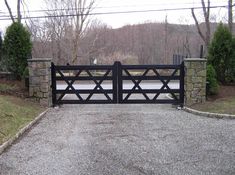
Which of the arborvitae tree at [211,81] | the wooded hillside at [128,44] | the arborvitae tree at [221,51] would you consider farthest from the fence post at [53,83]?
the wooded hillside at [128,44]

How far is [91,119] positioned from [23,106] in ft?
6.53

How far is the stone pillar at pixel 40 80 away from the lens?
352 inches

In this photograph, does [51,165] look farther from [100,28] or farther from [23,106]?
[100,28]

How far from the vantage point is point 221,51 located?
33.7ft

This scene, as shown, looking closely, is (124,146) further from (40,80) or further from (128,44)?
(128,44)

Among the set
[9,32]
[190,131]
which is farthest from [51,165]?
[9,32]

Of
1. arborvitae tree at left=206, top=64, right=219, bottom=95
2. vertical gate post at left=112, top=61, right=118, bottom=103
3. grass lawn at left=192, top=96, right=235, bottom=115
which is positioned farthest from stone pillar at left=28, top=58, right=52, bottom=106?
arborvitae tree at left=206, top=64, right=219, bottom=95

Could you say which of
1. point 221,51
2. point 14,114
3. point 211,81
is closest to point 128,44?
point 221,51

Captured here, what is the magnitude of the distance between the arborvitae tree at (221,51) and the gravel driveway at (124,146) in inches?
125

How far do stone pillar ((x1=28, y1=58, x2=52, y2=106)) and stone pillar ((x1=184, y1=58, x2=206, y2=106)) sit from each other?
415 centimetres

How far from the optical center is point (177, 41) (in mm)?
28281

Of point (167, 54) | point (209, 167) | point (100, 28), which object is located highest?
point (100, 28)

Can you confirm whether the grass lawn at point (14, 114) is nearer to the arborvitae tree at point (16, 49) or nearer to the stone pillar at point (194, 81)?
the arborvitae tree at point (16, 49)

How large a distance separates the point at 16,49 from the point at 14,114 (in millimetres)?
3629
